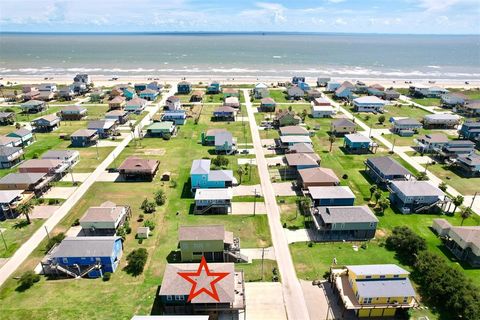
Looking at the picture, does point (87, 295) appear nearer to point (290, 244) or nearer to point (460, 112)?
point (290, 244)

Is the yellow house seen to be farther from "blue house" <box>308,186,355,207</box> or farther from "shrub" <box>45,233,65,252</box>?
"shrub" <box>45,233,65,252</box>

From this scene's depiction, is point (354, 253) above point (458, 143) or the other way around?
the other way around

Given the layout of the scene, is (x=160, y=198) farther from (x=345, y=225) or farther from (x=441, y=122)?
(x=441, y=122)

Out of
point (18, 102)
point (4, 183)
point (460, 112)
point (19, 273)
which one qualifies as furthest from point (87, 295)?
point (460, 112)

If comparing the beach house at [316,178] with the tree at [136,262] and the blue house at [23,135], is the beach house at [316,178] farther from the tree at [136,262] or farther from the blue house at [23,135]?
the blue house at [23,135]

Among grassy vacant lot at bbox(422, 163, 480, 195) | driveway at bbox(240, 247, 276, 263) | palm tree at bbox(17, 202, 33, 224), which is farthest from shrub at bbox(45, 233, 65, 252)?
grassy vacant lot at bbox(422, 163, 480, 195)

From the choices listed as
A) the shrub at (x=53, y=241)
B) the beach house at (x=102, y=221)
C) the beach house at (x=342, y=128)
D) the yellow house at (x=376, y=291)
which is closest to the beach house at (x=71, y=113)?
the beach house at (x=102, y=221)

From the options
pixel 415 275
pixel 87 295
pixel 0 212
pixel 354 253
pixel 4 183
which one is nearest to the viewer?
pixel 87 295

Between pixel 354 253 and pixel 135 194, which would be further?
pixel 135 194
